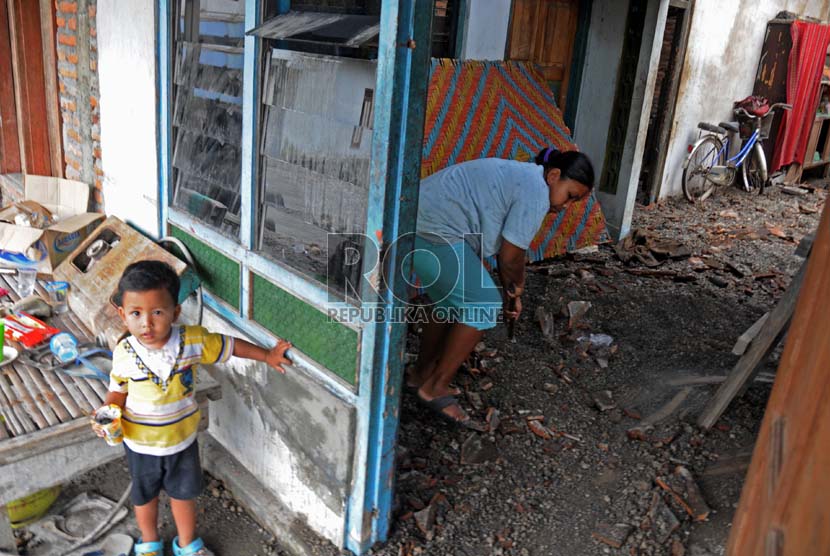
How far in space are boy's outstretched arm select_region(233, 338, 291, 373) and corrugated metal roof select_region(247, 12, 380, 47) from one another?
4.25ft

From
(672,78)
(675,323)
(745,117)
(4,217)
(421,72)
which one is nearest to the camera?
(421,72)

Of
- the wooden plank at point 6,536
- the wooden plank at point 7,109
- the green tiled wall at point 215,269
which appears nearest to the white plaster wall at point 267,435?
the green tiled wall at point 215,269

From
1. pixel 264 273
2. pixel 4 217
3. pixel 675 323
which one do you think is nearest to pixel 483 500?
pixel 264 273

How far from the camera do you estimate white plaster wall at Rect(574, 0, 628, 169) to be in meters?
7.25

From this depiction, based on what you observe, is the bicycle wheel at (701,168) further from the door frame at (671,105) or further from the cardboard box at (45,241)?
the cardboard box at (45,241)

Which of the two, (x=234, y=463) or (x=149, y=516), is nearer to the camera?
(x=149, y=516)

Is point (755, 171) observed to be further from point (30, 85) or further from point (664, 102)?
point (30, 85)

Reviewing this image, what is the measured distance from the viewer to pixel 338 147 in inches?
103

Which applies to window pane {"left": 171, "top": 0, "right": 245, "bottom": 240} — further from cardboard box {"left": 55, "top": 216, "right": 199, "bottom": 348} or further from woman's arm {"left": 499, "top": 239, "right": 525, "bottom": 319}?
woman's arm {"left": 499, "top": 239, "right": 525, "bottom": 319}

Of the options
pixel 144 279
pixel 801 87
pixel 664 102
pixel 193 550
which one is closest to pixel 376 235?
pixel 144 279

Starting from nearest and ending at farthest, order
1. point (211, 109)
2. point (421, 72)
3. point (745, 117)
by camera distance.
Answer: point (421, 72)
point (211, 109)
point (745, 117)

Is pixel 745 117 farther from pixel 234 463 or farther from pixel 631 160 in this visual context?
pixel 234 463

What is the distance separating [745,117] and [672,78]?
8.00 feet

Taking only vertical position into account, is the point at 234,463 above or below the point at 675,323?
below
